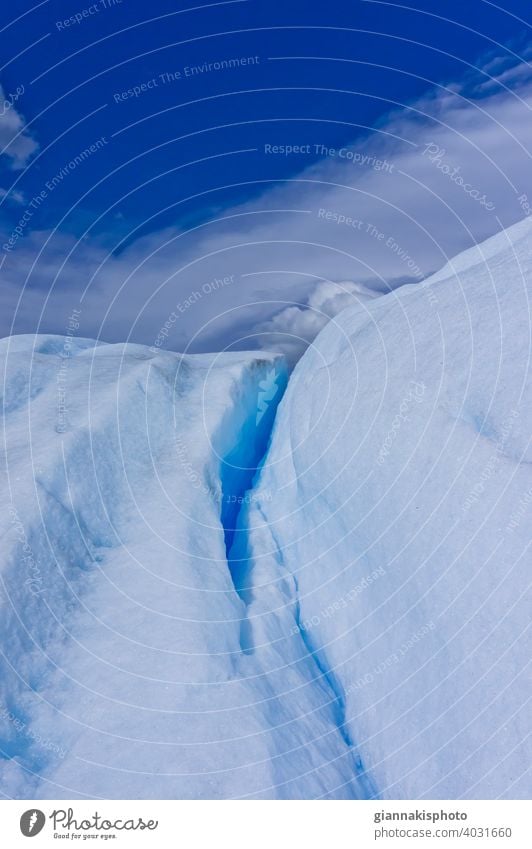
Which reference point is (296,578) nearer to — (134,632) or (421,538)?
(421,538)

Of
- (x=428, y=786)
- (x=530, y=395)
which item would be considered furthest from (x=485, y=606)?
(x=530, y=395)

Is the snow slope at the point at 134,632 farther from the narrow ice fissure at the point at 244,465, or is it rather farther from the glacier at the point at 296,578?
the narrow ice fissure at the point at 244,465

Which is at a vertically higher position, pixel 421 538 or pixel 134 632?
pixel 421 538

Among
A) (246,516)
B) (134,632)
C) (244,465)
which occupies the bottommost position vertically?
(134,632)
